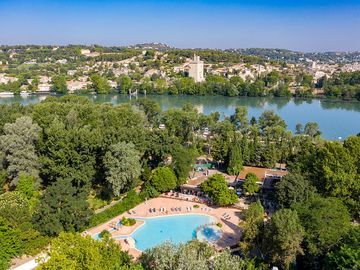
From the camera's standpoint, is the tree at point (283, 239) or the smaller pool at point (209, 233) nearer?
the tree at point (283, 239)

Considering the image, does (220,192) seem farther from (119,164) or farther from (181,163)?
(119,164)

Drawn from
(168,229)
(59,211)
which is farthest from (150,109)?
(59,211)

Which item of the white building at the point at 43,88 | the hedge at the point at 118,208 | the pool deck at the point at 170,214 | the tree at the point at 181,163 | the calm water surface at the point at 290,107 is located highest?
the tree at the point at 181,163

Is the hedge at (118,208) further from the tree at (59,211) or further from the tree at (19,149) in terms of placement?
the tree at (19,149)

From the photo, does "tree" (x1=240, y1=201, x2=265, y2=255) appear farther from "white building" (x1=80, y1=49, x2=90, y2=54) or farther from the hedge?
"white building" (x1=80, y1=49, x2=90, y2=54)

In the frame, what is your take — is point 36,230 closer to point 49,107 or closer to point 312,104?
point 49,107

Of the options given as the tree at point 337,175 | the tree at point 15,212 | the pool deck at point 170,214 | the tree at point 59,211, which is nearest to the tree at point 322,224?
the tree at point 337,175
